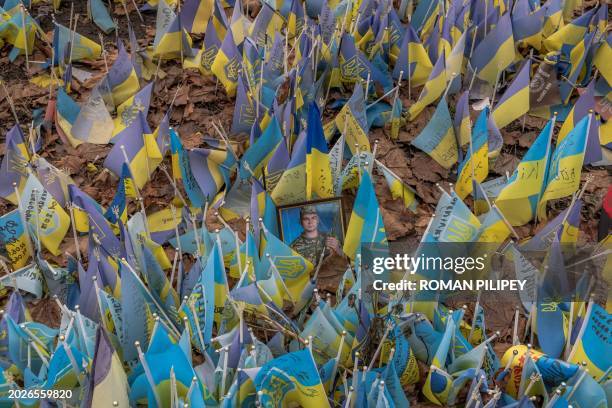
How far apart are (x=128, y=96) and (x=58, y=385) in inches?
58.3

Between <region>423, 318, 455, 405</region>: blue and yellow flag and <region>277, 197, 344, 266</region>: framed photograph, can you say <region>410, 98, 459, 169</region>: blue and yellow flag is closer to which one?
<region>277, 197, 344, 266</region>: framed photograph

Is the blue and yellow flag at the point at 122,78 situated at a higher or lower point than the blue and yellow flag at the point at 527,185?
higher

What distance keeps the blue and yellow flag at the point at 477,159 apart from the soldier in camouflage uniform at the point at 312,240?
0.52 metres

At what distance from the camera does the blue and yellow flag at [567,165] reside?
2297 millimetres

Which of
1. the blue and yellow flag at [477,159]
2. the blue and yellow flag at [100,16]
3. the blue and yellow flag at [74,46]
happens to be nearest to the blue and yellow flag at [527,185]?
the blue and yellow flag at [477,159]

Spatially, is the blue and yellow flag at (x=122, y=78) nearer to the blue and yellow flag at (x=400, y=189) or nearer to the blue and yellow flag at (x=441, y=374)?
the blue and yellow flag at (x=400, y=189)

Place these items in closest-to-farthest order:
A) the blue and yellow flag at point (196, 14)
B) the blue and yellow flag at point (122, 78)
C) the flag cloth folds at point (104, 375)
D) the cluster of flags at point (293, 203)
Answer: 1. the flag cloth folds at point (104, 375)
2. the cluster of flags at point (293, 203)
3. the blue and yellow flag at point (122, 78)
4. the blue and yellow flag at point (196, 14)

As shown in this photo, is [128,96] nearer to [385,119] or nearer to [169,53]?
[169,53]

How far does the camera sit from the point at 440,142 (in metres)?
2.71

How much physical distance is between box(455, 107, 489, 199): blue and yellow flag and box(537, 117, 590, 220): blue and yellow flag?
0.76 feet

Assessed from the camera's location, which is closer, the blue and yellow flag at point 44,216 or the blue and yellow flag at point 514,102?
the blue and yellow flag at point 44,216

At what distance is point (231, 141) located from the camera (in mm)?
2793

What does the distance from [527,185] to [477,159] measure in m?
0.25

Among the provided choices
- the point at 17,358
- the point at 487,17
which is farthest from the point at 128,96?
the point at 487,17
